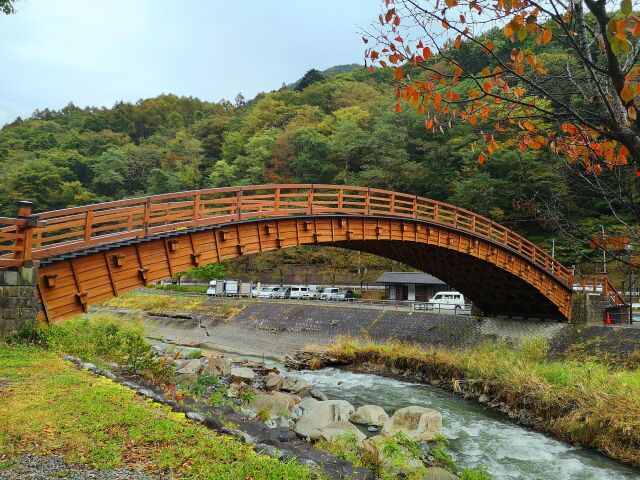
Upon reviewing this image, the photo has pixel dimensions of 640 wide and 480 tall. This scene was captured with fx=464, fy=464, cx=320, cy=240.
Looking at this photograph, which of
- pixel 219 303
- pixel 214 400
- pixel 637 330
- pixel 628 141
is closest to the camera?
pixel 628 141

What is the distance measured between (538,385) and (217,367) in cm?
1169

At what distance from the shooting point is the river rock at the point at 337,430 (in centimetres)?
1017

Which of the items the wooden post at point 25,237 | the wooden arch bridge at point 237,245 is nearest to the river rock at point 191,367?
the wooden arch bridge at point 237,245

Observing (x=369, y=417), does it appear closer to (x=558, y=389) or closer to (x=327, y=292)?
(x=558, y=389)

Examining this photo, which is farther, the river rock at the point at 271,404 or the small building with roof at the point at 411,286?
the small building with roof at the point at 411,286

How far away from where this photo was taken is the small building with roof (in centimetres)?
4122

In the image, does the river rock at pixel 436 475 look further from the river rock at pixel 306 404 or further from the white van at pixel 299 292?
the white van at pixel 299 292

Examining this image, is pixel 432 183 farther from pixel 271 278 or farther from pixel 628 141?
pixel 628 141

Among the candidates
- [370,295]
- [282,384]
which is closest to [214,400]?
[282,384]

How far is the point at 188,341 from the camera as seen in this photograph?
33969mm

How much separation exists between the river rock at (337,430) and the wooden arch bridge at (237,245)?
6.67 metres

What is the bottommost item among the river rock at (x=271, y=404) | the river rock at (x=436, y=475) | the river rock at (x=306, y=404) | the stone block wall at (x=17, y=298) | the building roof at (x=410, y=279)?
the river rock at (x=306, y=404)

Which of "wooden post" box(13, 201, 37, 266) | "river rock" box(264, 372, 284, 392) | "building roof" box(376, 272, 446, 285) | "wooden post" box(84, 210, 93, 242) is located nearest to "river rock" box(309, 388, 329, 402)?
"river rock" box(264, 372, 284, 392)

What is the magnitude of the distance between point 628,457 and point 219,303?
34.6 m
